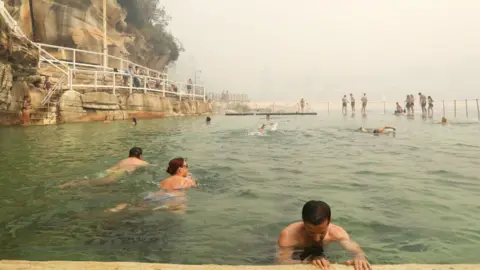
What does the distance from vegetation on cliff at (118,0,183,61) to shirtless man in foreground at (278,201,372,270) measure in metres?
44.7

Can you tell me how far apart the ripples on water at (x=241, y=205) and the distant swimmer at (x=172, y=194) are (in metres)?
0.21

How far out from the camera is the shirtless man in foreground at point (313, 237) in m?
3.26

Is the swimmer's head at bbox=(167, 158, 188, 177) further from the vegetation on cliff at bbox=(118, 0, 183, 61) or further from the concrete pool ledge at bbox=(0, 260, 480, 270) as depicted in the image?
the vegetation on cliff at bbox=(118, 0, 183, 61)

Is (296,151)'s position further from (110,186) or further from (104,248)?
(104,248)

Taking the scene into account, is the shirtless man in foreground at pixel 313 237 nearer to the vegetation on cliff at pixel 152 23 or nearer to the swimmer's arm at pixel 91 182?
the swimmer's arm at pixel 91 182

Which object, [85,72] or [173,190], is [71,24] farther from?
[173,190]

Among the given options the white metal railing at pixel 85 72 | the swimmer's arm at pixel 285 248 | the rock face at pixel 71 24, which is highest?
the rock face at pixel 71 24

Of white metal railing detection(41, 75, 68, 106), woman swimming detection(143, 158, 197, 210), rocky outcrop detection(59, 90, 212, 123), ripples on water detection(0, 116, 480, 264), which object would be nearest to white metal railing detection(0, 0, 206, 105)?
white metal railing detection(41, 75, 68, 106)

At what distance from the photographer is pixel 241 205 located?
5.39m

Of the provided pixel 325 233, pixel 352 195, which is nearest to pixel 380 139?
pixel 352 195

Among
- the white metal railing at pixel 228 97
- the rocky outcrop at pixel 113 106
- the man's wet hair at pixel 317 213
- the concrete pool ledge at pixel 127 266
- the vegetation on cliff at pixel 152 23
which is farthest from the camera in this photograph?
the white metal railing at pixel 228 97

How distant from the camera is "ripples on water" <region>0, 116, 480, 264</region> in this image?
3.65 metres

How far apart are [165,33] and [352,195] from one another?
1912 inches

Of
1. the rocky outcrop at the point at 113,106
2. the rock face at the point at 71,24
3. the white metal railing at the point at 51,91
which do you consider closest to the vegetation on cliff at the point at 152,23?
the rock face at the point at 71,24
